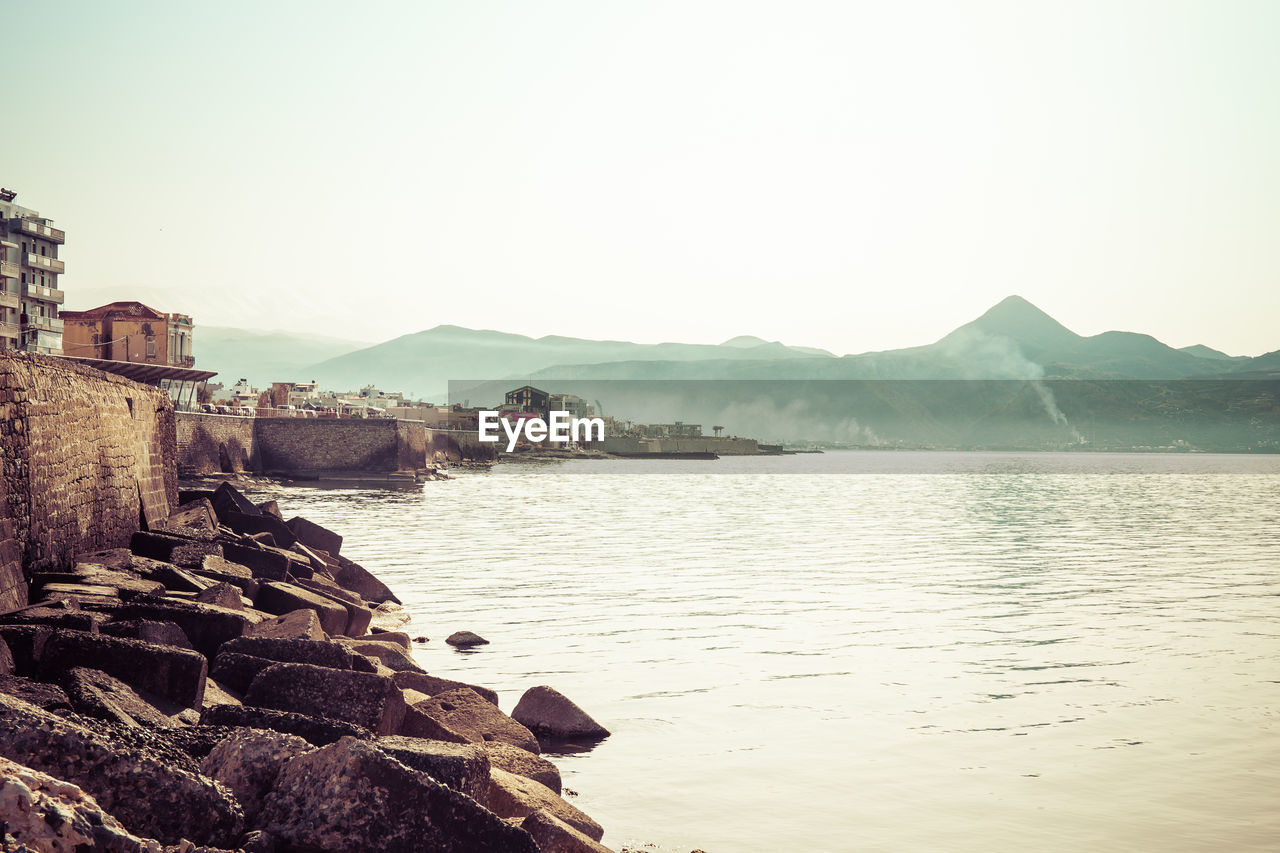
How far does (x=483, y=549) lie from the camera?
28.7m

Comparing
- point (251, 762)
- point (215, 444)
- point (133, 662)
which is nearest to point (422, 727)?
point (133, 662)

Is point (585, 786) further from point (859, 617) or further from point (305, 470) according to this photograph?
point (305, 470)

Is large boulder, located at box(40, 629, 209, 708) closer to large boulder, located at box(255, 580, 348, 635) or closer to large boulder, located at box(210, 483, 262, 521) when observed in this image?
large boulder, located at box(255, 580, 348, 635)

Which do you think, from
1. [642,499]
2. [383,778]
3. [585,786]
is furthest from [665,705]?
[642,499]

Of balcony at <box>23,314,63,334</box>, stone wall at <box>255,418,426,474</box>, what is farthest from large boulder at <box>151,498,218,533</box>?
balcony at <box>23,314,63,334</box>

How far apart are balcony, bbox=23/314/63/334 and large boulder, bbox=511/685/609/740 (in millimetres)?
67440

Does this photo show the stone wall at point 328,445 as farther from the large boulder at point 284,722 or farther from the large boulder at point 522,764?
the large boulder at point 284,722

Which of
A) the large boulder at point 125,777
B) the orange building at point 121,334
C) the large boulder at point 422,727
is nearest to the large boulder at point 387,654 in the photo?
the large boulder at point 422,727

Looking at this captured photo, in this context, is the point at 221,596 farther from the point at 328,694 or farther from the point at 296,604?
the point at 328,694

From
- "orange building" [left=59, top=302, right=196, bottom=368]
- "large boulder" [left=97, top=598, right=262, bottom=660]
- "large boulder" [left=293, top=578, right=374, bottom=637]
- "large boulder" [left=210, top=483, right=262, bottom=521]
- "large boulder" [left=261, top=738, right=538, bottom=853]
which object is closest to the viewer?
"large boulder" [left=261, top=738, right=538, bottom=853]

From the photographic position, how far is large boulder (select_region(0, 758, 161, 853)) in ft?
11.4

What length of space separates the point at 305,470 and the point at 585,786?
179ft

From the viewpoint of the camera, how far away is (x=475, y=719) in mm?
8695

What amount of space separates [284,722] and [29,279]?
76.0m
